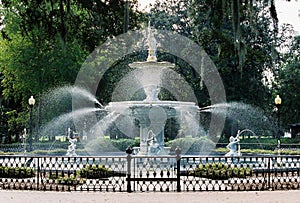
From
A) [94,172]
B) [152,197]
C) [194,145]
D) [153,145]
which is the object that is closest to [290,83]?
[194,145]

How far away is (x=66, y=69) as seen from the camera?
3309cm

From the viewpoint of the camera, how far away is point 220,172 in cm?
1393

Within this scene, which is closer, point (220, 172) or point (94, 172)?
point (220, 172)

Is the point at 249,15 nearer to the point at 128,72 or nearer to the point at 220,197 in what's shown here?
the point at 220,197

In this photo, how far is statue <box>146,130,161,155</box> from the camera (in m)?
18.3

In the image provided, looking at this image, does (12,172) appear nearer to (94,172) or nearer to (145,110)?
(94,172)

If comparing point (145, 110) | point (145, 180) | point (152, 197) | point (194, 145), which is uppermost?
point (145, 110)

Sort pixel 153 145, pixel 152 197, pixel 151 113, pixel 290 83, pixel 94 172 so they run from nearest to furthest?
pixel 152 197
pixel 94 172
pixel 153 145
pixel 151 113
pixel 290 83

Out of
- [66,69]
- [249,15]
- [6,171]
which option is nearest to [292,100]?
[66,69]

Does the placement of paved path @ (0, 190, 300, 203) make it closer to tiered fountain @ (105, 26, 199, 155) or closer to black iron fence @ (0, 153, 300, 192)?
black iron fence @ (0, 153, 300, 192)

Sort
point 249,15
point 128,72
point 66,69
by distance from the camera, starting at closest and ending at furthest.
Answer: point 249,15
point 66,69
point 128,72

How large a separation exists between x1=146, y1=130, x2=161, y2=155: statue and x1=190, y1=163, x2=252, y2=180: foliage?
4141mm

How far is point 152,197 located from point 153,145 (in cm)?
709

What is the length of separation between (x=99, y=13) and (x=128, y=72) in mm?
31080
